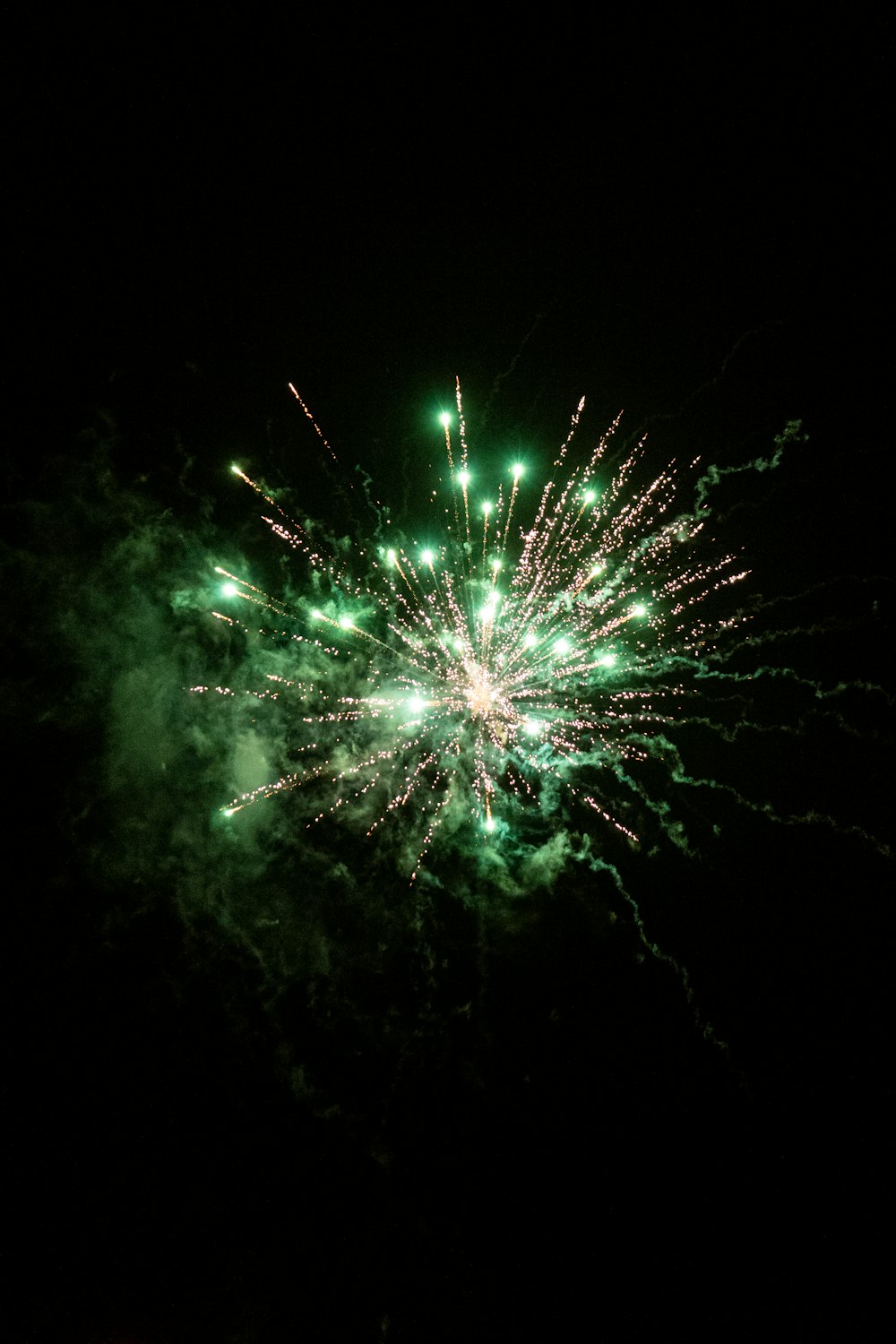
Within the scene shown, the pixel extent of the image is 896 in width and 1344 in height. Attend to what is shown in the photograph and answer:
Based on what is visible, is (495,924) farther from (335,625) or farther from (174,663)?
(174,663)

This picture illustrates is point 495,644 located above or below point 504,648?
above

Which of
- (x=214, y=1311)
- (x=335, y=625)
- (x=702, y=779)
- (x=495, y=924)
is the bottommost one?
(x=214, y=1311)

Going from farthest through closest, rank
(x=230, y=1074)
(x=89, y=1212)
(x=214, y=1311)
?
(x=230, y=1074) < (x=89, y=1212) < (x=214, y=1311)

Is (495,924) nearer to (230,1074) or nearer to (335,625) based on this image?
(230,1074)

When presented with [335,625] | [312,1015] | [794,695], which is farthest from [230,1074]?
[794,695]

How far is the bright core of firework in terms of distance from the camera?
37.9 ft

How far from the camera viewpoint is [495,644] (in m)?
12.0

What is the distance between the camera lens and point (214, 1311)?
1154 centimetres

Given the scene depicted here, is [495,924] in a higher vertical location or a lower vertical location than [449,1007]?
higher

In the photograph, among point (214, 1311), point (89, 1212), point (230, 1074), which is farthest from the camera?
point (230, 1074)

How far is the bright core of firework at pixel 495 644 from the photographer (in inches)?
455

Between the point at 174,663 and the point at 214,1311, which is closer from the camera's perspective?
the point at 214,1311

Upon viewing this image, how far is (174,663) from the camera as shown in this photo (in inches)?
521

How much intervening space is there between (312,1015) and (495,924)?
16.0 feet
